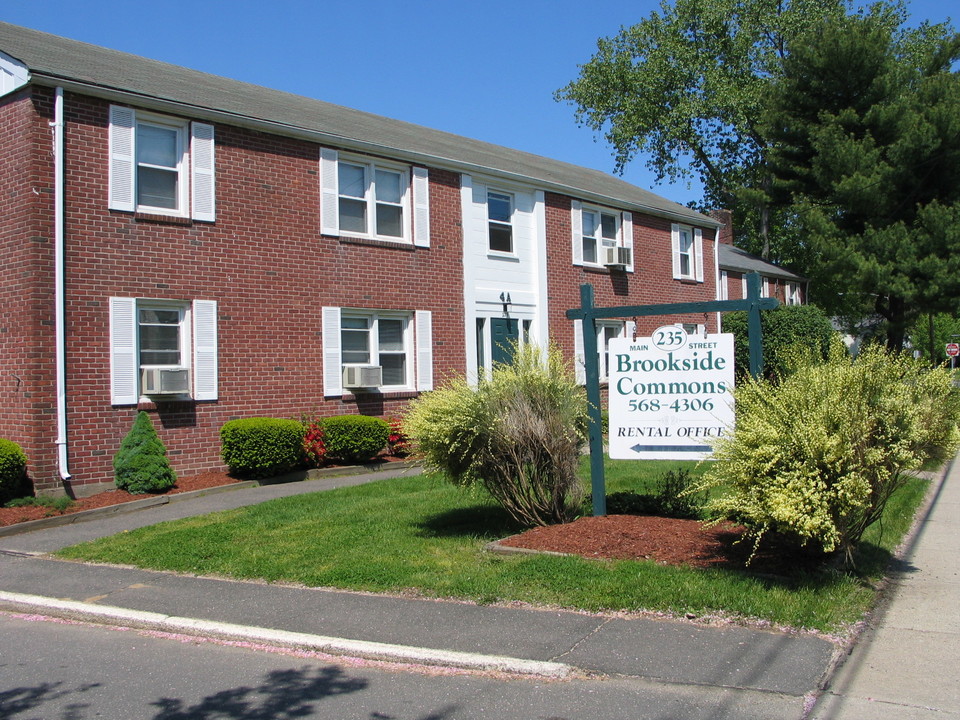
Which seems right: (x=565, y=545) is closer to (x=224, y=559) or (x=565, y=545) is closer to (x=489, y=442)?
(x=489, y=442)

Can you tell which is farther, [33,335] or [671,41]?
[671,41]

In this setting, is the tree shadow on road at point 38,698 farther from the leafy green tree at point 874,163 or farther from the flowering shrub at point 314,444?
the leafy green tree at point 874,163

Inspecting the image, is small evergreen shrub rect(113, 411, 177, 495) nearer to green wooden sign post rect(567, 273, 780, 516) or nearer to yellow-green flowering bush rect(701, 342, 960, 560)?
green wooden sign post rect(567, 273, 780, 516)

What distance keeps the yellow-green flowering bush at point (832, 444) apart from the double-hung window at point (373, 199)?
35.6 ft

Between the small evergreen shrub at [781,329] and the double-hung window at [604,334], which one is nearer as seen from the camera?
the double-hung window at [604,334]

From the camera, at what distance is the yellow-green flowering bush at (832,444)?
6.07 meters

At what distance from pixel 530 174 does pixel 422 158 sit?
389cm

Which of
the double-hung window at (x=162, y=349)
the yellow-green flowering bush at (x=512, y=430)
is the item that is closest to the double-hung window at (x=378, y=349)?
the double-hung window at (x=162, y=349)

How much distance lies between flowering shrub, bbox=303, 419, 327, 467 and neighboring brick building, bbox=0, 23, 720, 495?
0.57 meters

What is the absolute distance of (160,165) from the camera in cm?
1388

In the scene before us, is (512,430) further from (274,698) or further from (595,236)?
(595,236)

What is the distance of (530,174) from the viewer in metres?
20.4

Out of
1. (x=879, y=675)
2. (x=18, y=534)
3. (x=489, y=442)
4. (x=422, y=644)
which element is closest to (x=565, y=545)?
(x=489, y=442)

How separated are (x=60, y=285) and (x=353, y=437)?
16.9 ft
